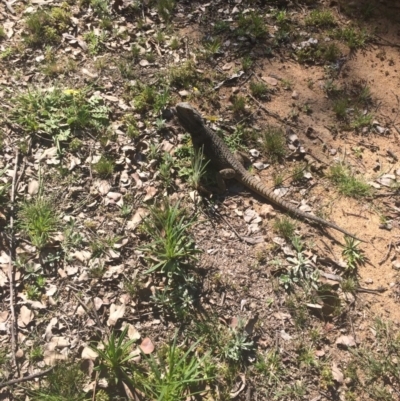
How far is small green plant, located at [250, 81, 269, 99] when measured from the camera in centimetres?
585

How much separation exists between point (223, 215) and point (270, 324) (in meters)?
1.32

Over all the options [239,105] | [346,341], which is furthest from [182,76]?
[346,341]

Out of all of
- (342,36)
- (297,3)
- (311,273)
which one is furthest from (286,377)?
(297,3)

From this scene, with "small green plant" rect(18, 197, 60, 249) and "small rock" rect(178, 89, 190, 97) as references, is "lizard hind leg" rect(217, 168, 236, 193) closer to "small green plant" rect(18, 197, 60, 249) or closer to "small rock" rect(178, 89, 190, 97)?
"small rock" rect(178, 89, 190, 97)

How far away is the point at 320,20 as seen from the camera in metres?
6.61

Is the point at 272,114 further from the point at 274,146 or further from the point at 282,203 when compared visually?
the point at 282,203

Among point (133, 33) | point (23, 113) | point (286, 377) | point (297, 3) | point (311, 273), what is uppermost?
point (297, 3)

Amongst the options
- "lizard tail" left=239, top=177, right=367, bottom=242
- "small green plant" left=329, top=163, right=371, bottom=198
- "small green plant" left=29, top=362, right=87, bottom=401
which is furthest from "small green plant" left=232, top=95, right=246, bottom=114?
"small green plant" left=29, top=362, right=87, bottom=401

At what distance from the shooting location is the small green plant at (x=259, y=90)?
5.85 metres

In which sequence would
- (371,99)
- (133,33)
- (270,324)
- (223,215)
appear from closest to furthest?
(270,324), (223,215), (371,99), (133,33)

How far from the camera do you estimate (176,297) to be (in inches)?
165

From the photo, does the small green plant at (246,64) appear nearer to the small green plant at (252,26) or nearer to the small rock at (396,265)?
the small green plant at (252,26)

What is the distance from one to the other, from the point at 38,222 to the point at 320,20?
16.9ft

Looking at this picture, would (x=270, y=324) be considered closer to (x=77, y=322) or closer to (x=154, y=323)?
(x=154, y=323)
